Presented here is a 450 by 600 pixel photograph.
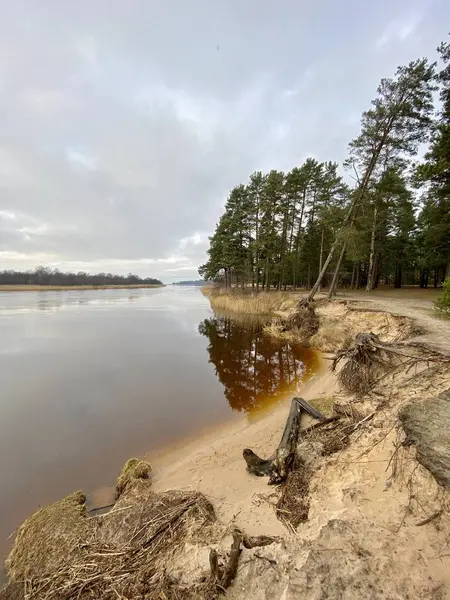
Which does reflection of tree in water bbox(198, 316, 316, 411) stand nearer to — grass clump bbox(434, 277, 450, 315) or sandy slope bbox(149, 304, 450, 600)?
sandy slope bbox(149, 304, 450, 600)

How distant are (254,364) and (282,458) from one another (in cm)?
683

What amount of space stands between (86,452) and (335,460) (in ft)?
15.0

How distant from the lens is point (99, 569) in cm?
234

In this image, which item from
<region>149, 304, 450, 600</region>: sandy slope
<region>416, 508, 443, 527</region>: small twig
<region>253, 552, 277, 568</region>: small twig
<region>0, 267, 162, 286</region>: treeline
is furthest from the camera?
<region>0, 267, 162, 286</region>: treeline

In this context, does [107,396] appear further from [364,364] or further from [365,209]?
[365,209]

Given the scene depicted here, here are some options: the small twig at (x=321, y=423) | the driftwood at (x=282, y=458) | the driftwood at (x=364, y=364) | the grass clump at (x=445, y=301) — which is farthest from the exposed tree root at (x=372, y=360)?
the grass clump at (x=445, y=301)

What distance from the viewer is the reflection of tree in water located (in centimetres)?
772

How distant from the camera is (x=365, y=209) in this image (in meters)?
15.5

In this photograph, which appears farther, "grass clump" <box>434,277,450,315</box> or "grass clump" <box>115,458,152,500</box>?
"grass clump" <box>434,277,450,315</box>

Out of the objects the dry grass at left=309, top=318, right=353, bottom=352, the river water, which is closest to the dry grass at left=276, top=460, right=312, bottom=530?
the river water

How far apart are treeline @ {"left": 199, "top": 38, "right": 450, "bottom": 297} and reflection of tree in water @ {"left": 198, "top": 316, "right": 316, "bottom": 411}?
538cm

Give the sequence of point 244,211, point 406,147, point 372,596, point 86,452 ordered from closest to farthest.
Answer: point 372,596, point 86,452, point 406,147, point 244,211

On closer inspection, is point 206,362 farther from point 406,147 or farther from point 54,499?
point 406,147

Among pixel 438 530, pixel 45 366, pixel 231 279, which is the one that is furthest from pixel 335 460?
pixel 231 279
